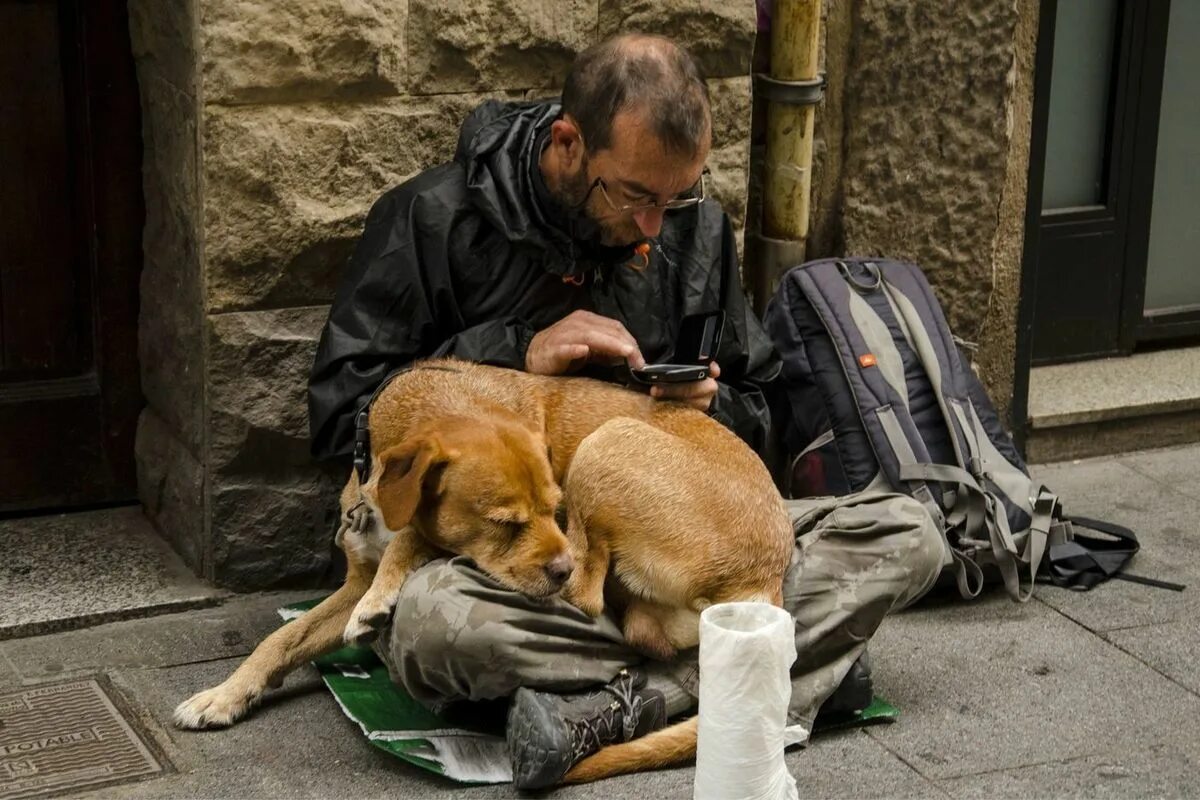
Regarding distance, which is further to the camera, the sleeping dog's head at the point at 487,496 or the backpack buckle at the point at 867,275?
the backpack buckle at the point at 867,275

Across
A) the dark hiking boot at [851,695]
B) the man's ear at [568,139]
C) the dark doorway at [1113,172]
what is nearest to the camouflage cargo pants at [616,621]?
the dark hiking boot at [851,695]

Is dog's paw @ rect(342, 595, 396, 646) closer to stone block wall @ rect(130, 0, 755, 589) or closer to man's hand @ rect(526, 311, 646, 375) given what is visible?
man's hand @ rect(526, 311, 646, 375)

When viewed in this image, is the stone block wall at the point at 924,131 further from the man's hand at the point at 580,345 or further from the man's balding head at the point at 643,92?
the man's hand at the point at 580,345

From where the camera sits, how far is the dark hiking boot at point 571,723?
3.54m

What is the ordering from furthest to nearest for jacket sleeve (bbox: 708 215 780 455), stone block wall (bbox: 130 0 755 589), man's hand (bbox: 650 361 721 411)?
1. jacket sleeve (bbox: 708 215 780 455)
2. stone block wall (bbox: 130 0 755 589)
3. man's hand (bbox: 650 361 721 411)

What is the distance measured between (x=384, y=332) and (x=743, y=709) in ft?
4.53

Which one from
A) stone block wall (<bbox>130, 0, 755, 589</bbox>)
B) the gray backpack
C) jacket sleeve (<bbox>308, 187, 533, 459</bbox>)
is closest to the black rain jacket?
jacket sleeve (<bbox>308, 187, 533, 459</bbox>)

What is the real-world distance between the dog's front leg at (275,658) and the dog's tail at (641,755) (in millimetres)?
707

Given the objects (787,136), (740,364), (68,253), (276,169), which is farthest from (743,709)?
(68,253)

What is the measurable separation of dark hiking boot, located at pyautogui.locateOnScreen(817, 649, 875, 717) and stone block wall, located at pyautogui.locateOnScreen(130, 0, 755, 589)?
1.42 metres

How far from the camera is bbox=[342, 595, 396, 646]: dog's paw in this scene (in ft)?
12.1

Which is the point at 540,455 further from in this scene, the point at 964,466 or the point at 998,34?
the point at 998,34

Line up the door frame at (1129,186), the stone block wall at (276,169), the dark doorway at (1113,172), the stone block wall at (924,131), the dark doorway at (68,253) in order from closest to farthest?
the stone block wall at (276,169), the dark doorway at (68,253), the stone block wall at (924,131), the door frame at (1129,186), the dark doorway at (1113,172)

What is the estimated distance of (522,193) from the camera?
4.06 meters
